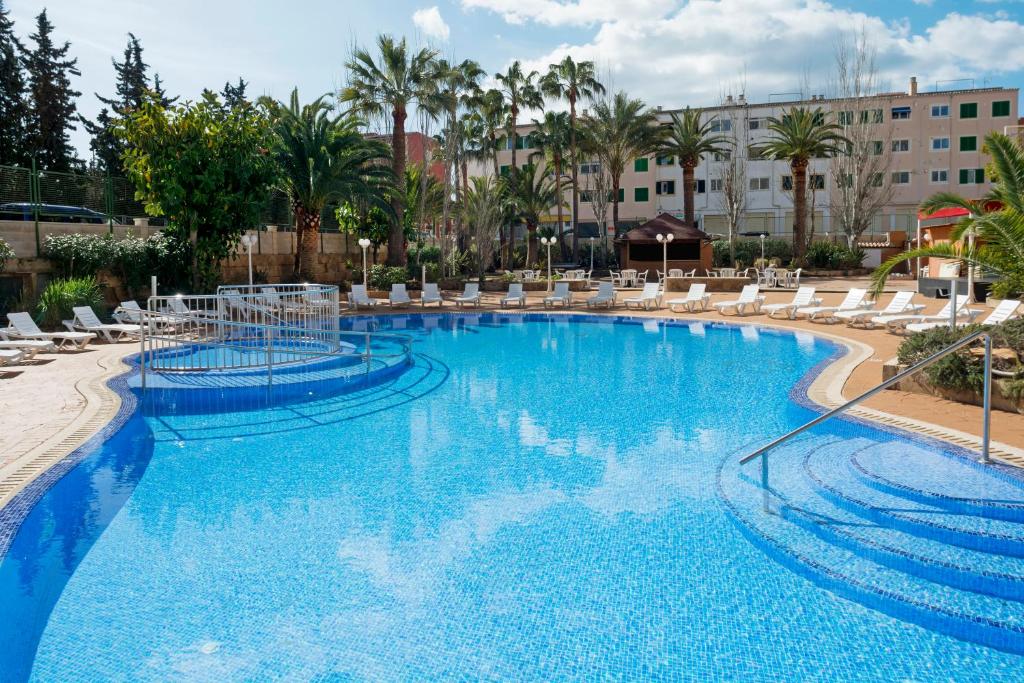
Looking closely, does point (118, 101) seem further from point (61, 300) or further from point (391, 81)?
point (61, 300)

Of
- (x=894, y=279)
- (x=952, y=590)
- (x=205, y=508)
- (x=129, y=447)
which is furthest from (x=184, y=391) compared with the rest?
(x=894, y=279)

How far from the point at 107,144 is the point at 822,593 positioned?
151 feet

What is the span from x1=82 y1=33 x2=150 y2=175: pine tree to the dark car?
21421mm

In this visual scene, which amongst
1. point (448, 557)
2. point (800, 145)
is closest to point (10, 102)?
point (800, 145)

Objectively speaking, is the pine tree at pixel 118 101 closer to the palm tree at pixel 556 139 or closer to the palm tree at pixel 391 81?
the palm tree at pixel 391 81

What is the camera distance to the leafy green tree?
66.7ft

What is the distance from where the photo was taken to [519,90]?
4512 centimetres

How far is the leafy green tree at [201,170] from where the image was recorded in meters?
20.3

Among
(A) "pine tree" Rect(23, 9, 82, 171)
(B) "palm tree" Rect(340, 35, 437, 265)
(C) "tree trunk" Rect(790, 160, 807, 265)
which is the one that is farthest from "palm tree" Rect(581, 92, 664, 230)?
(A) "pine tree" Rect(23, 9, 82, 171)

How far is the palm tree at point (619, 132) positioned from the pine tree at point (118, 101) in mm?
25283

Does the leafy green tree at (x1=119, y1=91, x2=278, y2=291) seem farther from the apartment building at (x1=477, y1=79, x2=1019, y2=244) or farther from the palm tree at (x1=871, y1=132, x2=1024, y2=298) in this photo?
the apartment building at (x1=477, y1=79, x2=1019, y2=244)

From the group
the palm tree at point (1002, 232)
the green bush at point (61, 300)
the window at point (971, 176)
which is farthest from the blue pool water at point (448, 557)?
the window at point (971, 176)

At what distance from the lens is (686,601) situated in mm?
5312

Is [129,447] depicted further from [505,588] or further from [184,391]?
[505,588]
